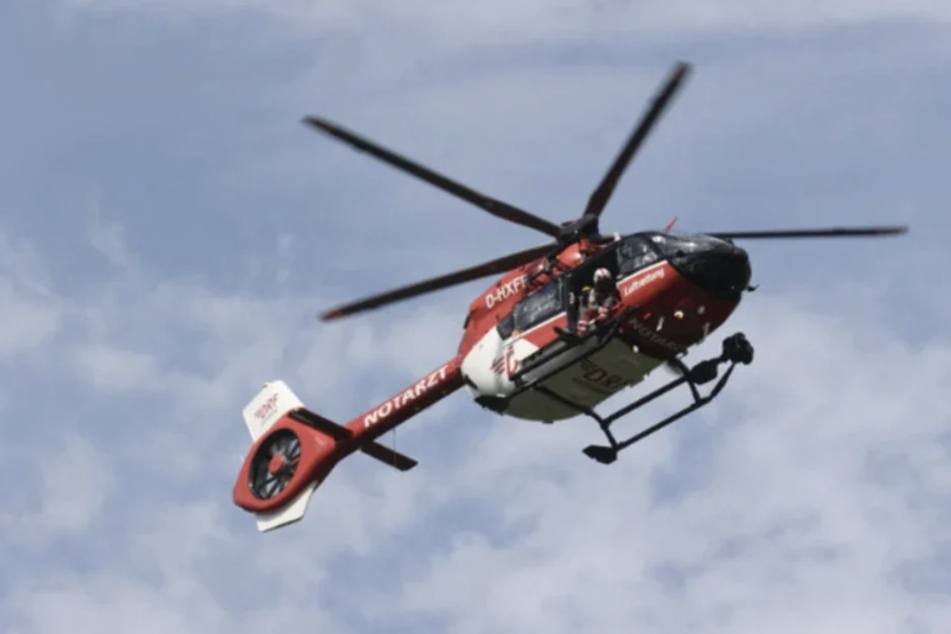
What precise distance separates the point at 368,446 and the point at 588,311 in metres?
6.97

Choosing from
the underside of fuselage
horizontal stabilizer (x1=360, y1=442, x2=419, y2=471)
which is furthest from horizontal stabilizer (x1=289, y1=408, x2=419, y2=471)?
the underside of fuselage

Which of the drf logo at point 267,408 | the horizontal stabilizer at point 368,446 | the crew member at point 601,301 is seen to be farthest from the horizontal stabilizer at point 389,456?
the crew member at point 601,301

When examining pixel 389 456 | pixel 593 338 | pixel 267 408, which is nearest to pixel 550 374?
pixel 593 338

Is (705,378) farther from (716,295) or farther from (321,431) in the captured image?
(321,431)

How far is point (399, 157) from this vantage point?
31188mm

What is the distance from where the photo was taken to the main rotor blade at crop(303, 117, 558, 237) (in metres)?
30.5

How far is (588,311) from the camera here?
109 ft

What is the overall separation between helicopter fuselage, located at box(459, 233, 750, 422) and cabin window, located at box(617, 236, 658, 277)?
0.02 metres

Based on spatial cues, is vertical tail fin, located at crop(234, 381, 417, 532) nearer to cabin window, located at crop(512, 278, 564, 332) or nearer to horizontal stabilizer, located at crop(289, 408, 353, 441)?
horizontal stabilizer, located at crop(289, 408, 353, 441)

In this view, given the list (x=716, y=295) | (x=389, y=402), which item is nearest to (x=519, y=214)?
(x=716, y=295)

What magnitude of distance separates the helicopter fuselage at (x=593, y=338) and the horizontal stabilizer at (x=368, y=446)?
3.54m

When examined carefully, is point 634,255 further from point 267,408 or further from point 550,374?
point 267,408

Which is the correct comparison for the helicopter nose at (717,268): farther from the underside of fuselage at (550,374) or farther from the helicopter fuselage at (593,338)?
the underside of fuselage at (550,374)

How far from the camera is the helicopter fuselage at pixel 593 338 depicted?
32531mm
